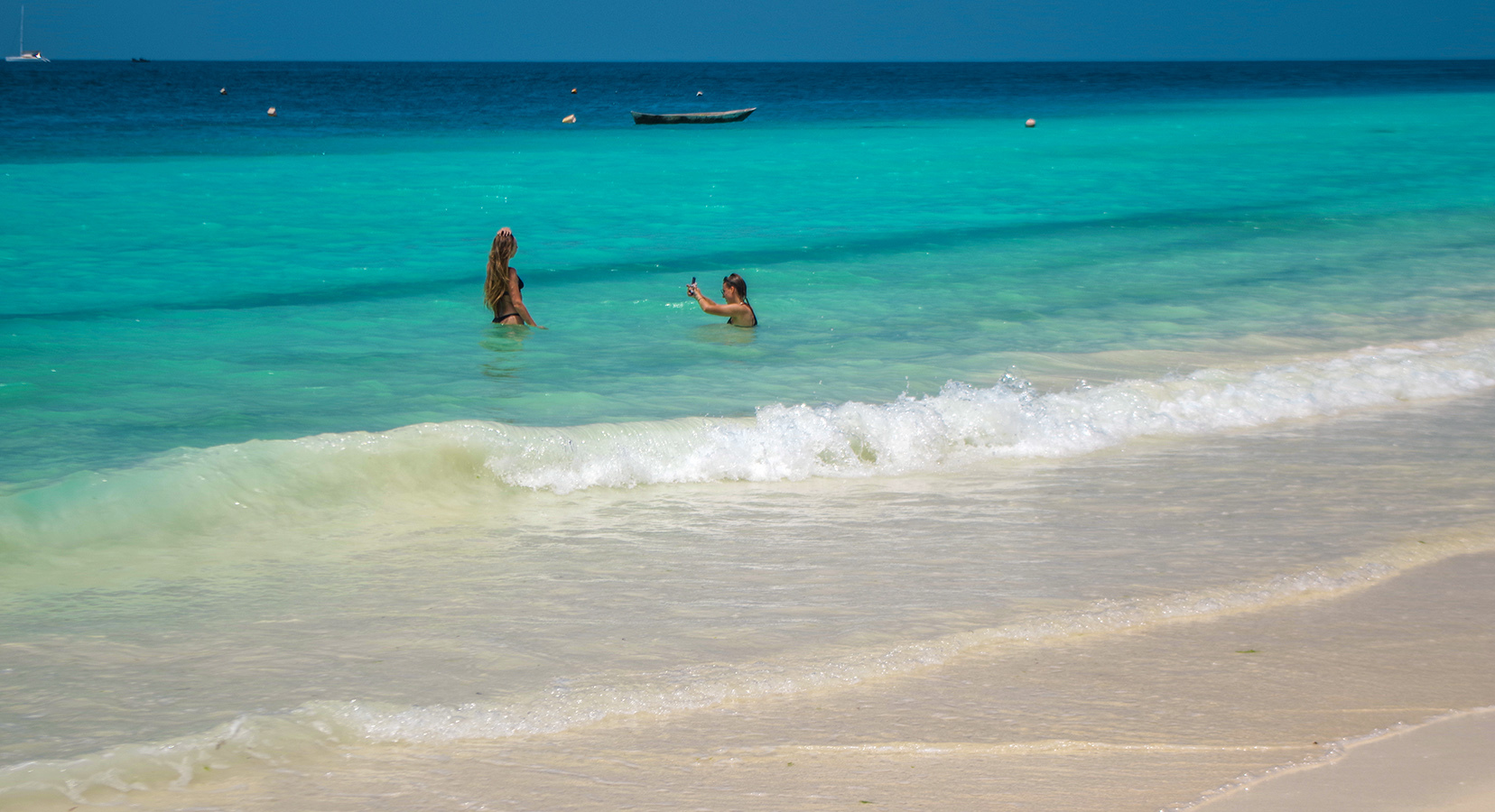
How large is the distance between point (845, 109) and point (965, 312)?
5823cm

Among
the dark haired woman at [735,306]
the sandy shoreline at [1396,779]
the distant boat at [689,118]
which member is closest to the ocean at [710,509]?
the sandy shoreline at [1396,779]

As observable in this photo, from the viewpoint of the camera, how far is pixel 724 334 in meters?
11.5

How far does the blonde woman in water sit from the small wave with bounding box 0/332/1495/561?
4.17 metres

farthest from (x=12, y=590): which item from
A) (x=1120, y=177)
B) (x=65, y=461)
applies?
(x=1120, y=177)

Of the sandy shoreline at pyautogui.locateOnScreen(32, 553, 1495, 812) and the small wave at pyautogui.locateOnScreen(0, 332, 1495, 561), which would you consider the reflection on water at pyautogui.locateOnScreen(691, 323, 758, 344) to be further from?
the sandy shoreline at pyautogui.locateOnScreen(32, 553, 1495, 812)

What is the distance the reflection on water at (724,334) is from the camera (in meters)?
11.2

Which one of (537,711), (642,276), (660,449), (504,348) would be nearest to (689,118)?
(642,276)

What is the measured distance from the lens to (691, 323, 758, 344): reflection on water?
11.2 metres

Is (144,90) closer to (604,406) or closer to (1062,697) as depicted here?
(604,406)

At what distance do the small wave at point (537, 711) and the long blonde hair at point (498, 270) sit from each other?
770 centimetres

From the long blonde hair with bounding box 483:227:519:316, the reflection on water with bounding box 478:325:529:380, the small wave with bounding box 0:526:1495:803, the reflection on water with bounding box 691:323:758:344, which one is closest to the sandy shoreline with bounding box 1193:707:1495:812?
the small wave with bounding box 0:526:1495:803

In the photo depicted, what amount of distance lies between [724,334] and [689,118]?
44811 mm

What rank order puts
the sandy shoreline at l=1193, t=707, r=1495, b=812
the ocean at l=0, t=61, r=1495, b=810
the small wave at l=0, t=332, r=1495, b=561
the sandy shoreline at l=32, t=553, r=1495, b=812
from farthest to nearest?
1. the small wave at l=0, t=332, r=1495, b=561
2. the ocean at l=0, t=61, r=1495, b=810
3. the sandy shoreline at l=32, t=553, r=1495, b=812
4. the sandy shoreline at l=1193, t=707, r=1495, b=812

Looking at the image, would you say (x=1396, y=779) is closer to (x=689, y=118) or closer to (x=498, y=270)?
(x=498, y=270)
